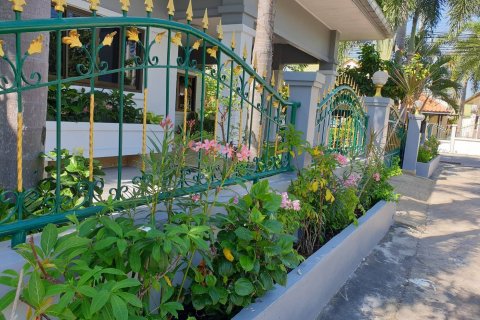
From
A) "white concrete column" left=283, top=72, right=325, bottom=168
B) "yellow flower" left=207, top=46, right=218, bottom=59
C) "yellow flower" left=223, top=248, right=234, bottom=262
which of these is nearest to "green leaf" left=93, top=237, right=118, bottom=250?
"yellow flower" left=223, top=248, right=234, bottom=262

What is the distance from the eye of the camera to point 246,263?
82.0 inches

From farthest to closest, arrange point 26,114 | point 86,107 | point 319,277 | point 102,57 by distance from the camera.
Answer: point 102,57, point 86,107, point 319,277, point 26,114

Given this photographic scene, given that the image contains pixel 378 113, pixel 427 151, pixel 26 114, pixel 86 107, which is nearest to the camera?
pixel 26 114

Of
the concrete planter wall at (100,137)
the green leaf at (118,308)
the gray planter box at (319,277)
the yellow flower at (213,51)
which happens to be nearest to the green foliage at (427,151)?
the gray planter box at (319,277)

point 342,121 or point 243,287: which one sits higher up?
point 342,121

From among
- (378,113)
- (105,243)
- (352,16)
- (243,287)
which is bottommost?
(243,287)

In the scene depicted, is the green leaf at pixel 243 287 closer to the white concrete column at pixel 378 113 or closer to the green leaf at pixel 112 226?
the green leaf at pixel 112 226

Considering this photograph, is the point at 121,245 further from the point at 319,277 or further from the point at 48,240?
the point at 319,277

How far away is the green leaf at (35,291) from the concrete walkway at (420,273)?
2306mm

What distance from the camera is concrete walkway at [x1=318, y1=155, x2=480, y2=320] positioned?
3107 millimetres

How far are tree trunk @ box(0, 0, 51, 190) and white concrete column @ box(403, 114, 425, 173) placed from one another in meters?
10.2

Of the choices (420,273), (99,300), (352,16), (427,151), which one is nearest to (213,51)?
(99,300)

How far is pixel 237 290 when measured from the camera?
2051 millimetres

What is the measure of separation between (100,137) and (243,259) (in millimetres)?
4225
